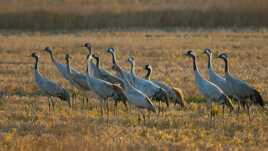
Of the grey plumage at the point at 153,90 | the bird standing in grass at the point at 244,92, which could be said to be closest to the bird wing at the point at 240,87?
the bird standing in grass at the point at 244,92

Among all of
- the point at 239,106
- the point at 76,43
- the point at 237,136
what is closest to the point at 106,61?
the point at 76,43

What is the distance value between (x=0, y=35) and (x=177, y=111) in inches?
764

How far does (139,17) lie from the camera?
118 ft

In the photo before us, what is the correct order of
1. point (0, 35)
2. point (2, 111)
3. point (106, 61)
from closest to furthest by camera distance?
point (2, 111) → point (106, 61) → point (0, 35)

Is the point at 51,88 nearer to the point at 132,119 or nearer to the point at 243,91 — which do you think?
the point at 132,119

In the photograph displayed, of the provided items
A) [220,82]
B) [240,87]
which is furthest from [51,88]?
[240,87]

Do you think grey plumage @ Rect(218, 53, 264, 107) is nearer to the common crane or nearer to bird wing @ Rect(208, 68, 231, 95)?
bird wing @ Rect(208, 68, 231, 95)

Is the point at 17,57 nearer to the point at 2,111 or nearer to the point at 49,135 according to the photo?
the point at 2,111

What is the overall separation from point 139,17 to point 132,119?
78.2ft

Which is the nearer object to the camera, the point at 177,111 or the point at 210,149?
the point at 210,149

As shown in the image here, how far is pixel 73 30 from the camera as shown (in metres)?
34.8

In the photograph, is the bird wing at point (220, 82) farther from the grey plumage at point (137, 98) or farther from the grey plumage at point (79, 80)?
the grey plumage at point (79, 80)

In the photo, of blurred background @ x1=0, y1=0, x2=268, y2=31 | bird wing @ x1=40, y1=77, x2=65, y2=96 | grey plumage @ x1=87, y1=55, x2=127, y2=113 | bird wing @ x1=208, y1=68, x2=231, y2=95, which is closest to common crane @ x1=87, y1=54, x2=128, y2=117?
grey plumage @ x1=87, y1=55, x2=127, y2=113

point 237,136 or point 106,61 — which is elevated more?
point 106,61
